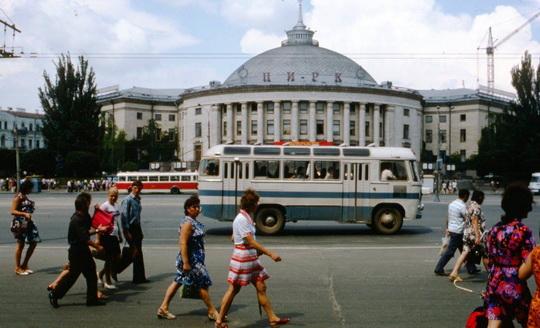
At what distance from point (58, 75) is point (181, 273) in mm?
75298

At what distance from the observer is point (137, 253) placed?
1002 centimetres

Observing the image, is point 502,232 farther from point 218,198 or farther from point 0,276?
point 218,198

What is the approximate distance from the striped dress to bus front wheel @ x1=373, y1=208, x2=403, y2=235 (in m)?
12.2

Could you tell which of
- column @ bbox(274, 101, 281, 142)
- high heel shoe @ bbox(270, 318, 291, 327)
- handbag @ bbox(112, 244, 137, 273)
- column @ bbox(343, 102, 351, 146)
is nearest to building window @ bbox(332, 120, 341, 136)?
column @ bbox(343, 102, 351, 146)

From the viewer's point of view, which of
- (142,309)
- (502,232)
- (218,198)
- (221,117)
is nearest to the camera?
(502,232)

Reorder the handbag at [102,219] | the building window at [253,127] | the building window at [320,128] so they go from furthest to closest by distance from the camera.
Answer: the building window at [253,127]
the building window at [320,128]
the handbag at [102,219]

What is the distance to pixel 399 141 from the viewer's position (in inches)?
3821

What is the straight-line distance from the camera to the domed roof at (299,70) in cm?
9288

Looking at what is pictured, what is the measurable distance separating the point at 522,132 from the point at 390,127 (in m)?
33.1

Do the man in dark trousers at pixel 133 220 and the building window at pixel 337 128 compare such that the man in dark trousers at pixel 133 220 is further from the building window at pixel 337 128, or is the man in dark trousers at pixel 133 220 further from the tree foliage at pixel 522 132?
the building window at pixel 337 128

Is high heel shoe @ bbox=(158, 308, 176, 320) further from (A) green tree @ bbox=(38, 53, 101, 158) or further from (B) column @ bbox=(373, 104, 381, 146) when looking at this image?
(B) column @ bbox=(373, 104, 381, 146)

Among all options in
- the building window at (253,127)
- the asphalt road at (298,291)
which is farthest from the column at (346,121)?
the asphalt road at (298,291)

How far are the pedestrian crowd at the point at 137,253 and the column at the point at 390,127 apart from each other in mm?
87745

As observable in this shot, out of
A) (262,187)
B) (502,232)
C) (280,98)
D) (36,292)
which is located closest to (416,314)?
(502,232)
